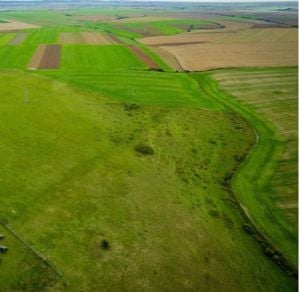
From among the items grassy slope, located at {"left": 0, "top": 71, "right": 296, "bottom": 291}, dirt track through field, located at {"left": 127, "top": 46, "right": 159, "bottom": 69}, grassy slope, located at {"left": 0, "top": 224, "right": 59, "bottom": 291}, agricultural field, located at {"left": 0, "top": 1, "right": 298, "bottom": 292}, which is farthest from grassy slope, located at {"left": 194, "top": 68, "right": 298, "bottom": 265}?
dirt track through field, located at {"left": 127, "top": 46, "right": 159, "bottom": 69}

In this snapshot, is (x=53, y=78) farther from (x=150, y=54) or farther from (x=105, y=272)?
(x=105, y=272)

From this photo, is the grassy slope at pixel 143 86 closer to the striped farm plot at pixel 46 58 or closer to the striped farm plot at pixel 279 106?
the striped farm plot at pixel 46 58

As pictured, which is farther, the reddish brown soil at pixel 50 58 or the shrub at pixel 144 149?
the reddish brown soil at pixel 50 58

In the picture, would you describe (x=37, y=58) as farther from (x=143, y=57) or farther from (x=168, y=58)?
(x=168, y=58)

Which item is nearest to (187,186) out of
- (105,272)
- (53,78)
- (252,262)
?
(252,262)

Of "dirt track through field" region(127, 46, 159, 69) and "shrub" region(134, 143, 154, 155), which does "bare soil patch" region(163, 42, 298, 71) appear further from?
"shrub" region(134, 143, 154, 155)

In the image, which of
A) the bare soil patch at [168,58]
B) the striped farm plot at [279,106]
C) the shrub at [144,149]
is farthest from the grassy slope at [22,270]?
the bare soil patch at [168,58]
